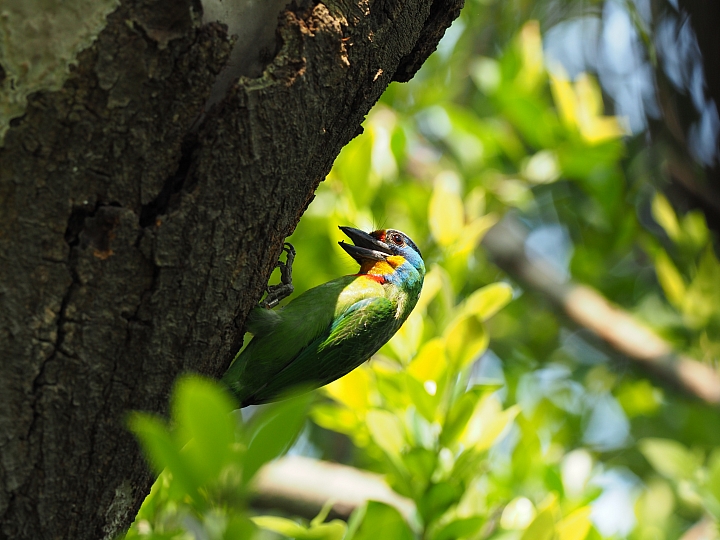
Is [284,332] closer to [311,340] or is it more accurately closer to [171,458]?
[311,340]

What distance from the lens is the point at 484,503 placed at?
2496 millimetres

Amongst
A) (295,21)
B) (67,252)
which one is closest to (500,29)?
(295,21)

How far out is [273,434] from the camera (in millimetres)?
1027

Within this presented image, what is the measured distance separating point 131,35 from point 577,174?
2.77 m

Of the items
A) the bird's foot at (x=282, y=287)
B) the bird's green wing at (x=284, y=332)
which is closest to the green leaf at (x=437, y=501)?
the bird's green wing at (x=284, y=332)

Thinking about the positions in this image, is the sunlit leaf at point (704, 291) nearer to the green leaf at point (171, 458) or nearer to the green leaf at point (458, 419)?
the green leaf at point (458, 419)

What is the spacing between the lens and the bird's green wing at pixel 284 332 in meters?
2.31

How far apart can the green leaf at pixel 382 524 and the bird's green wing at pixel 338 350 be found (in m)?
0.59

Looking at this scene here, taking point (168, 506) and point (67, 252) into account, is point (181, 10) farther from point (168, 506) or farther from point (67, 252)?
point (168, 506)

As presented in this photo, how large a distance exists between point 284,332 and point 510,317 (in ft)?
8.91

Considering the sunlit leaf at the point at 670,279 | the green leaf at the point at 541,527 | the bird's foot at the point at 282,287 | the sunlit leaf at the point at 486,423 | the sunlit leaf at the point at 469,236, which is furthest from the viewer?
the sunlit leaf at the point at 670,279

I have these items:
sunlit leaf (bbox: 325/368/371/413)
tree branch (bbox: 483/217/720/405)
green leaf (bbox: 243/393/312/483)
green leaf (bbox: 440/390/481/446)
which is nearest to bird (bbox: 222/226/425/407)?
sunlit leaf (bbox: 325/368/371/413)

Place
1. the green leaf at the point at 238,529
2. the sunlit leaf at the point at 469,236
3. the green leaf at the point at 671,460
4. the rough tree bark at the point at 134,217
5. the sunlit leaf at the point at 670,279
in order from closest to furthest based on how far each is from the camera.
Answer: the green leaf at the point at 238,529
the rough tree bark at the point at 134,217
the sunlit leaf at the point at 469,236
the green leaf at the point at 671,460
the sunlit leaf at the point at 670,279

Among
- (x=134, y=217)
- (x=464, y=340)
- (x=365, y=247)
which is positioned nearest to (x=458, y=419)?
(x=464, y=340)
